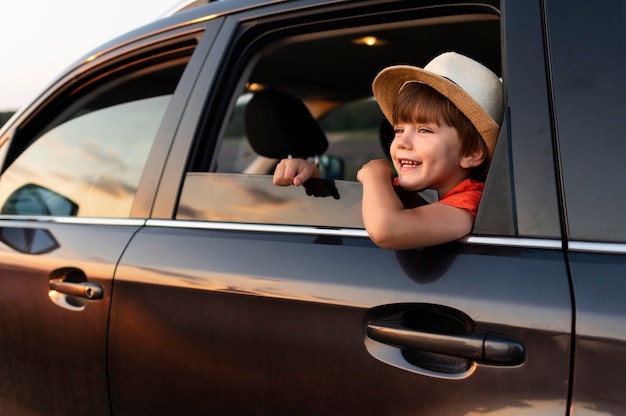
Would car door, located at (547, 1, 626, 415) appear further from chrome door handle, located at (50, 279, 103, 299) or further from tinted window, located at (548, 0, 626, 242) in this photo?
chrome door handle, located at (50, 279, 103, 299)

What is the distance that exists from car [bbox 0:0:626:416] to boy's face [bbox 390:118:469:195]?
0.05 meters

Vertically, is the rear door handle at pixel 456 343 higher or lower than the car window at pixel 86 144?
lower

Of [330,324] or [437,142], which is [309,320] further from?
[437,142]

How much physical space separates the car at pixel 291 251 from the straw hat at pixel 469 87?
109 millimetres

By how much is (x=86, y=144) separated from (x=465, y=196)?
1553 millimetres

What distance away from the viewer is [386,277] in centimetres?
134

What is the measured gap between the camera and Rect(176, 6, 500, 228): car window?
1687mm

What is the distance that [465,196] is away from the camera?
1.45 metres

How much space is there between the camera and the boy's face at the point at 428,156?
155 cm

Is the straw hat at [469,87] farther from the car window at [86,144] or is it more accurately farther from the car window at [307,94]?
the car window at [86,144]

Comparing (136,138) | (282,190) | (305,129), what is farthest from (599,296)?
(305,129)

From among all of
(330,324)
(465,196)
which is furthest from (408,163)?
(330,324)

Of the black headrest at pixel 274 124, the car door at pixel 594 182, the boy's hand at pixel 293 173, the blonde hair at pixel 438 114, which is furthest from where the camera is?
the black headrest at pixel 274 124

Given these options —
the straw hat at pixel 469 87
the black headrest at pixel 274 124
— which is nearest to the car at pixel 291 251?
the straw hat at pixel 469 87
